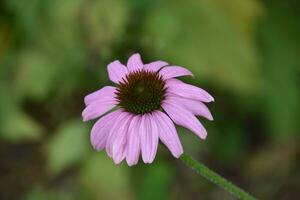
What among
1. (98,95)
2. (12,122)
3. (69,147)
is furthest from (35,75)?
(98,95)

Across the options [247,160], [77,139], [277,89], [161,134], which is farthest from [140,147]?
[247,160]

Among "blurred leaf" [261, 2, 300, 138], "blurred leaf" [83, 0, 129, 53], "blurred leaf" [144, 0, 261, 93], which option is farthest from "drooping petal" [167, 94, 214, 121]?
"blurred leaf" [261, 2, 300, 138]

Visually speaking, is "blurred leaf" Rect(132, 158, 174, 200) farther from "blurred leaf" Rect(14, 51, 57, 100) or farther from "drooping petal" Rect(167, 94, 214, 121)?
"drooping petal" Rect(167, 94, 214, 121)

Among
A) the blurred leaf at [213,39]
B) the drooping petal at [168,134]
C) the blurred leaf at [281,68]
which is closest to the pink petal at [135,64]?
the drooping petal at [168,134]

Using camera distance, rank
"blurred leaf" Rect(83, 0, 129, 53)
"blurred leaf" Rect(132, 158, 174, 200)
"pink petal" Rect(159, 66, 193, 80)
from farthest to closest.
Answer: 1. "blurred leaf" Rect(132, 158, 174, 200)
2. "blurred leaf" Rect(83, 0, 129, 53)
3. "pink petal" Rect(159, 66, 193, 80)

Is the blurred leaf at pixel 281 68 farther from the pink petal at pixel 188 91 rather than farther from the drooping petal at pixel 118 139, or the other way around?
the drooping petal at pixel 118 139

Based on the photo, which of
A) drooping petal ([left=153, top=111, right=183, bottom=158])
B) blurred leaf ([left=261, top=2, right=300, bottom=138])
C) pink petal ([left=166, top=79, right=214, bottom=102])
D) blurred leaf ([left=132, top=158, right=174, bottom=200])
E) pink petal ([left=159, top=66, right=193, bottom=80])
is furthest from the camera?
blurred leaf ([left=261, top=2, right=300, bottom=138])
